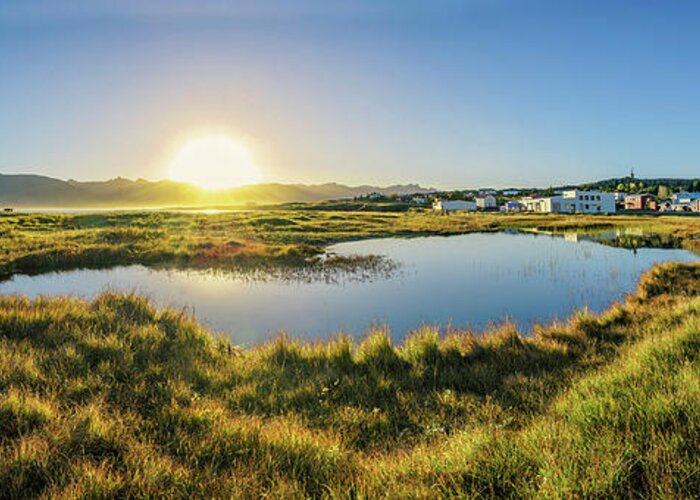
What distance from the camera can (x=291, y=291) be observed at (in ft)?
66.0

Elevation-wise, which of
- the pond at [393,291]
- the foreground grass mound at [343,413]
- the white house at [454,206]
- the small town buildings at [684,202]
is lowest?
the pond at [393,291]

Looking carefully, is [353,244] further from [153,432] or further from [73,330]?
[153,432]

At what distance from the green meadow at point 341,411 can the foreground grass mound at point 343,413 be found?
0.09ft

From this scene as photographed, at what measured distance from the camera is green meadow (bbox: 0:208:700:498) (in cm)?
382

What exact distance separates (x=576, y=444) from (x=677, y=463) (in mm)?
801

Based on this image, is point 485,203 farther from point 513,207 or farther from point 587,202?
point 587,202

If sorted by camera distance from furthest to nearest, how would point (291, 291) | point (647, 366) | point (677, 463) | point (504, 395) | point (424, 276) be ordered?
1. point (424, 276)
2. point (291, 291)
3. point (504, 395)
4. point (647, 366)
5. point (677, 463)

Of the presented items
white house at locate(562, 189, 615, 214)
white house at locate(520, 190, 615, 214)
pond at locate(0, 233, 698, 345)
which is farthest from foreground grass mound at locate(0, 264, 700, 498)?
white house at locate(562, 189, 615, 214)

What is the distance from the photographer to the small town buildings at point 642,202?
400 ft

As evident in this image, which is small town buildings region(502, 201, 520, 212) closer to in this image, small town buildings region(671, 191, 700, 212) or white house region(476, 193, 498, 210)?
white house region(476, 193, 498, 210)

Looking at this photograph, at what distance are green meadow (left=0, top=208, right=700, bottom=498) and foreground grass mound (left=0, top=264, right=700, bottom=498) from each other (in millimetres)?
26

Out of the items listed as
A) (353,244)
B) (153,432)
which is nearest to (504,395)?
(153,432)

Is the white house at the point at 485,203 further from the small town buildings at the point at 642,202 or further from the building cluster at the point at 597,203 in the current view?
the small town buildings at the point at 642,202

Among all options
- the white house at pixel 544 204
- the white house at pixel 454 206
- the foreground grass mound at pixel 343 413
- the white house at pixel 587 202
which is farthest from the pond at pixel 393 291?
the white house at pixel 454 206
